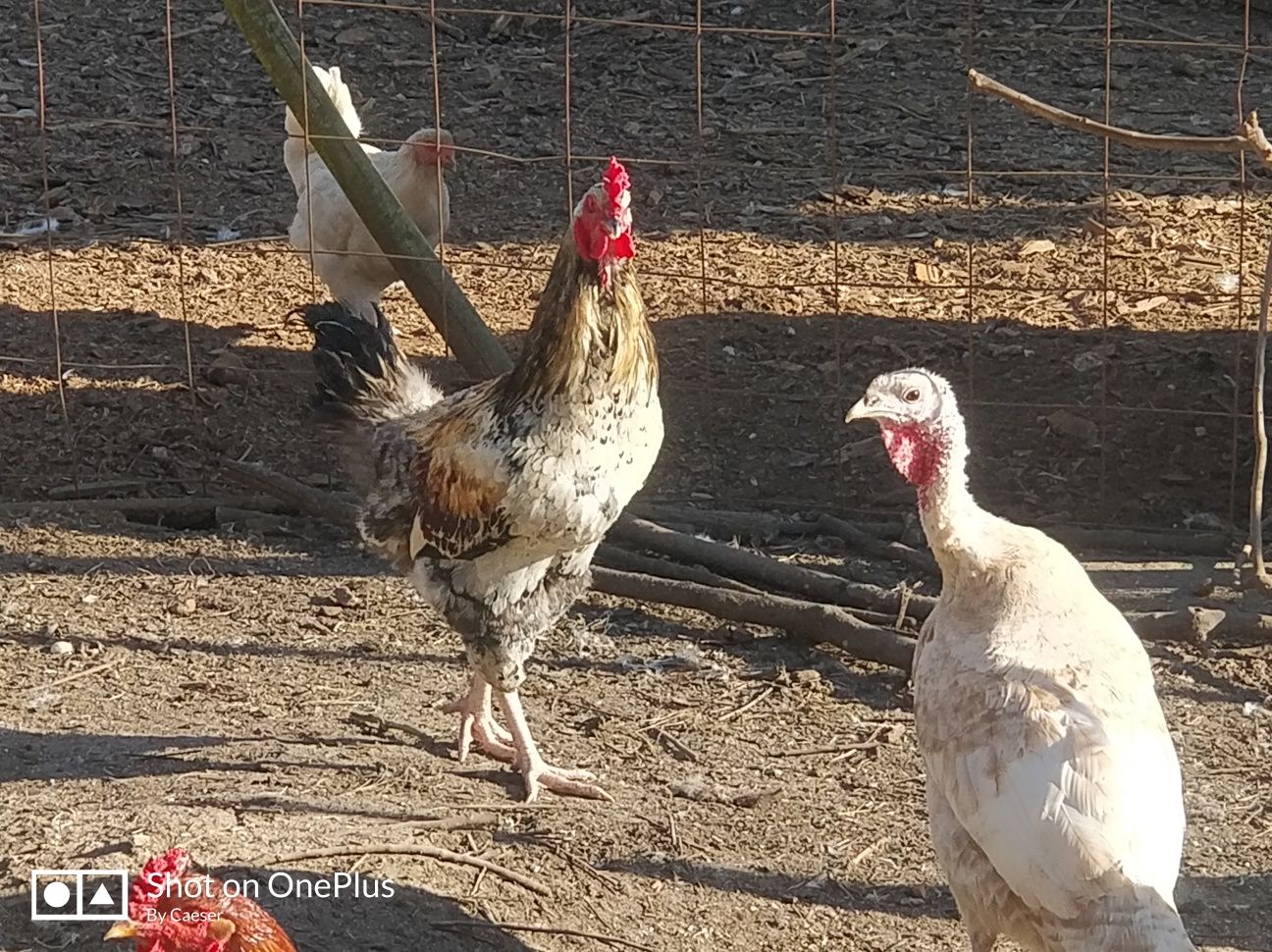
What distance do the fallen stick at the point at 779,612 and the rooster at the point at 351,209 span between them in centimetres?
201

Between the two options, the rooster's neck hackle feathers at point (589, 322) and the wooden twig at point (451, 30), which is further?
the wooden twig at point (451, 30)

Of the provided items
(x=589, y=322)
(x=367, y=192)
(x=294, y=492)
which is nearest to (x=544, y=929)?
(x=589, y=322)

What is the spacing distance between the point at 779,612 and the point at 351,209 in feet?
10.1

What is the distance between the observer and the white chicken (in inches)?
143

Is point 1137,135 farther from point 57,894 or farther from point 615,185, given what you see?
point 57,894

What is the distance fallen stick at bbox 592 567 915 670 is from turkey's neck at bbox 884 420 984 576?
1600 millimetres

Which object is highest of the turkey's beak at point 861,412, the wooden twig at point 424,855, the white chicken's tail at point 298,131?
the white chicken's tail at point 298,131

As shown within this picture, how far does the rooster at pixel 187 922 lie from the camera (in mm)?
3281

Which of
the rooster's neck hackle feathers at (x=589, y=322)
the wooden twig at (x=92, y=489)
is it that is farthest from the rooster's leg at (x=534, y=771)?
the wooden twig at (x=92, y=489)

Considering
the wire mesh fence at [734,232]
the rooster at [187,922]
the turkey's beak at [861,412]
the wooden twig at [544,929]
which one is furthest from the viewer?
the wire mesh fence at [734,232]

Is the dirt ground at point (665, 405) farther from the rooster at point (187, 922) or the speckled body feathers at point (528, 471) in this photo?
the rooster at point (187, 922)

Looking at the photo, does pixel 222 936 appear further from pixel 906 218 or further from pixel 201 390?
pixel 906 218

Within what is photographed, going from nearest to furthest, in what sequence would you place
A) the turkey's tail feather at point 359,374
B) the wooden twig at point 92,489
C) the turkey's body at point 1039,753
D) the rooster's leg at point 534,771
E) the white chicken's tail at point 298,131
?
the turkey's body at point 1039,753
the rooster's leg at point 534,771
the turkey's tail feather at point 359,374
the wooden twig at point 92,489
the white chicken's tail at point 298,131

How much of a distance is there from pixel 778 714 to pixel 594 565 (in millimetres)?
1179
